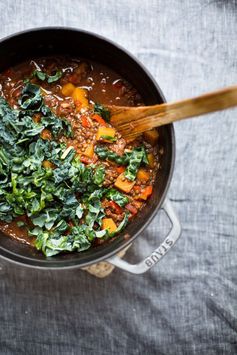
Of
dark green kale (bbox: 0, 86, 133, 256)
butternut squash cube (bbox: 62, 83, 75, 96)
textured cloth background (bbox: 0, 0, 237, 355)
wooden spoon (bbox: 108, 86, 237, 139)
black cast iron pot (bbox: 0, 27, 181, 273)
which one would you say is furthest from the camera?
textured cloth background (bbox: 0, 0, 237, 355)

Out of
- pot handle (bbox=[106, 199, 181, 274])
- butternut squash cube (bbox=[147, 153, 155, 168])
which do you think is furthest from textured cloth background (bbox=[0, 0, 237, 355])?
pot handle (bbox=[106, 199, 181, 274])

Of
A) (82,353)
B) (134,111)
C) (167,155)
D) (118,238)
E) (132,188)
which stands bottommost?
(82,353)

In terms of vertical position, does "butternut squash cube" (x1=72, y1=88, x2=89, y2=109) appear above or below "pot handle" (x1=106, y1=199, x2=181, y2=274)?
above

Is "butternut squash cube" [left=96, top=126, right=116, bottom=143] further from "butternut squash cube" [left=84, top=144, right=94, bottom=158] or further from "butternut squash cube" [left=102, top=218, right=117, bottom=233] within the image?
"butternut squash cube" [left=102, top=218, right=117, bottom=233]

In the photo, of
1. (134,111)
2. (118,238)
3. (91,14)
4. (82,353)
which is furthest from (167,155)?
(82,353)

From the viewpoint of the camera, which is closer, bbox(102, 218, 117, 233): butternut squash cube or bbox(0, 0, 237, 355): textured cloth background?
bbox(102, 218, 117, 233): butternut squash cube

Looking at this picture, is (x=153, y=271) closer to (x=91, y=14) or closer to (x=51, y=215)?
(x=51, y=215)

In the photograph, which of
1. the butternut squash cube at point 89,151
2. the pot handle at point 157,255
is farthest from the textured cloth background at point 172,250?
the butternut squash cube at point 89,151

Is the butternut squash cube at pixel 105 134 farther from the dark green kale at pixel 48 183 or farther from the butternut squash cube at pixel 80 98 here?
the butternut squash cube at pixel 80 98
